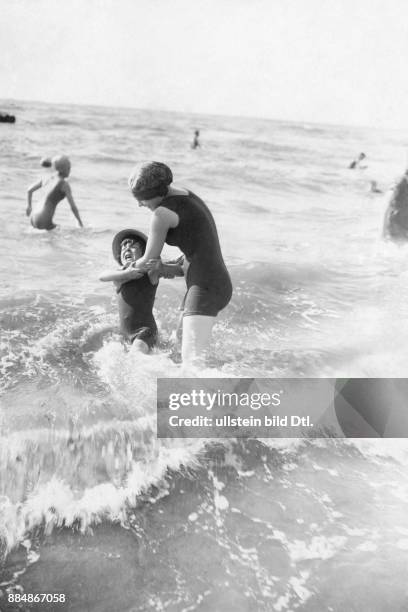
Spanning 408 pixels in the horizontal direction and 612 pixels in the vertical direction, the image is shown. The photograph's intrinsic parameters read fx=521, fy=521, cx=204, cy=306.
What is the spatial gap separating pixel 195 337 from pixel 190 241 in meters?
0.58

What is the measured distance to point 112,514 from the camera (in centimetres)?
242

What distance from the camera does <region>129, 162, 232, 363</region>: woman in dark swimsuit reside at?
2760mm

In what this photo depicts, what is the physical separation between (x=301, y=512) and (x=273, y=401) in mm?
938

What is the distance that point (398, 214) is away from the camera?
742 centimetres

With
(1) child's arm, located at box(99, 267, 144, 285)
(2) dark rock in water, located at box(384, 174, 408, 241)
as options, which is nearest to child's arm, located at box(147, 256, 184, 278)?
(1) child's arm, located at box(99, 267, 144, 285)

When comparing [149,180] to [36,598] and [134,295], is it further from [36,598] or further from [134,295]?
[36,598]

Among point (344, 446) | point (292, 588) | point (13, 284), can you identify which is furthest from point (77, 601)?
point (13, 284)

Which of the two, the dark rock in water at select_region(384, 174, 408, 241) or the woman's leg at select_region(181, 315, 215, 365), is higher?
the dark rock in water at select_region(384, 174, 408, 241)

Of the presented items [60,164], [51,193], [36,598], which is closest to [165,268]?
[36,598]

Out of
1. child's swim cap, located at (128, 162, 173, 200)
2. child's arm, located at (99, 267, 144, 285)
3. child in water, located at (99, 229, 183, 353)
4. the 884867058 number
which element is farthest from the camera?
child in water, located at (99, 229, 183, 353)

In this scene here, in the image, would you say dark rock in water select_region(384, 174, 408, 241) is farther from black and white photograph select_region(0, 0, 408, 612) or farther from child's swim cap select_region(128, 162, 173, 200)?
child's swim cap select_region(128, 162, 173, 200)

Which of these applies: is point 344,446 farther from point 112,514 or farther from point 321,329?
point 321,329

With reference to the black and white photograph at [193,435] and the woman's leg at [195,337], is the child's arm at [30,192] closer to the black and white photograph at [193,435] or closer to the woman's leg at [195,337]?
the black and white photograph at [193,435]

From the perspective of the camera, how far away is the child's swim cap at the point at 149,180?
2713 millimetres
